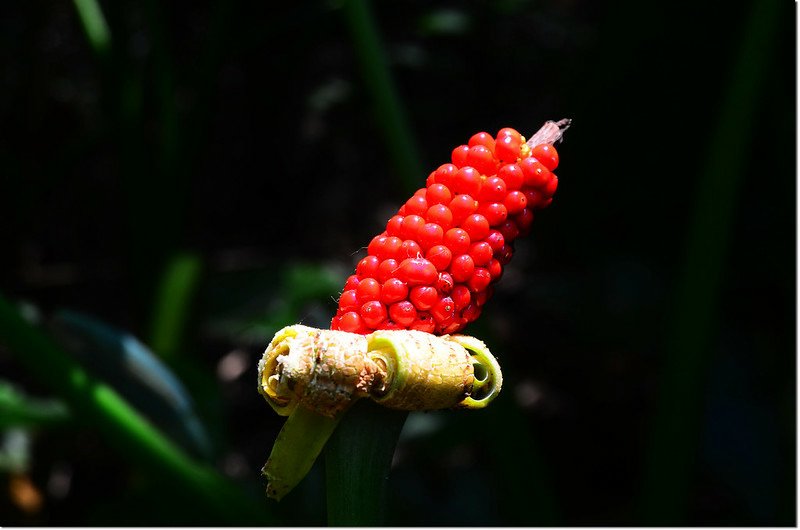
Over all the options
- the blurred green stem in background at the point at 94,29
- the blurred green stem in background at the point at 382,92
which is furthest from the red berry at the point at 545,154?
the blurred green stem in background at the point at 94,29

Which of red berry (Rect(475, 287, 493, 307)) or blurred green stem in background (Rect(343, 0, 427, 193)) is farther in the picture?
blurred green stem in background (Rect(343, 0, 427, 193))

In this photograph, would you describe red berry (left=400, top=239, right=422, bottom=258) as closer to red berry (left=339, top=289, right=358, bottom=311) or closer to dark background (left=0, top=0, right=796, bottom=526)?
red berry (left=339, top=289, right=358, bottom=311)

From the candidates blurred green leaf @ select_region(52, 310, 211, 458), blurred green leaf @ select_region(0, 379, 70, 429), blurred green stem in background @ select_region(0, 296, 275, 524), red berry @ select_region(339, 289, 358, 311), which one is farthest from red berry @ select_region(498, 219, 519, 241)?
blurred green leaf @ select_region(0, 379, 70, 429)

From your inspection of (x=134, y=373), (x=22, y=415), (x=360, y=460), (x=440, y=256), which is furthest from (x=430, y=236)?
(x=22, y=415)

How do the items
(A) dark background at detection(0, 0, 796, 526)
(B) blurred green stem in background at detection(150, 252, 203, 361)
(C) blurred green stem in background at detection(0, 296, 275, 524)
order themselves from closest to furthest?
1. (C) blurred green stem in background at detection(0, 296, 275, 524)
2. (A) dark background at detection(0, 0, 796, 526)
3. (B) blurred green stem in background at detection(150, 252, 203, 361)

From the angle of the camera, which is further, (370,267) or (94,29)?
(94,29)

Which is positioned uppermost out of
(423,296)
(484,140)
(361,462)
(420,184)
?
(420,184)

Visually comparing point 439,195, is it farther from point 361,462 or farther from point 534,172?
point 361,462

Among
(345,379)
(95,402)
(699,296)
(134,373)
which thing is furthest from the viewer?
(699,296)
